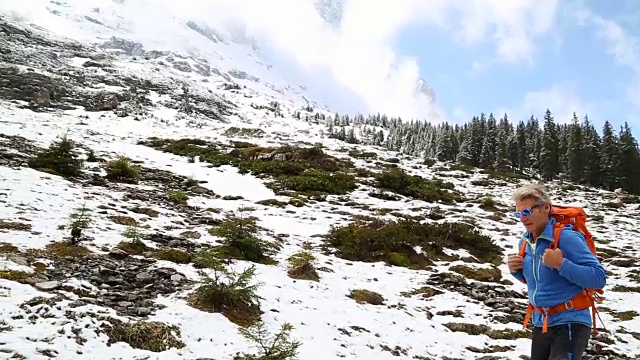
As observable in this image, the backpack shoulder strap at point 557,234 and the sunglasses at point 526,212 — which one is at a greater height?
the sunglasses at point 526,212

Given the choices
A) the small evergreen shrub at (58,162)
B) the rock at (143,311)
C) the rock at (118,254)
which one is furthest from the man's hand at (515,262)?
the small evergreen shrub at (58,162)

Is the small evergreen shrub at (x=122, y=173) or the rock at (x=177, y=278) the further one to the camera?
the small evergreen shrub at (x=122, y=173)

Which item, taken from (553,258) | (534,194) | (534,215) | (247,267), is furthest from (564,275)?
(247,267)

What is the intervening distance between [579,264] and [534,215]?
50 cm

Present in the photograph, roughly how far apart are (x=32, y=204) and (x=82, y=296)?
6632 mm

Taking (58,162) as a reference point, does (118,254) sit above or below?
below

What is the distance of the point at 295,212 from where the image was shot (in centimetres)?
2070

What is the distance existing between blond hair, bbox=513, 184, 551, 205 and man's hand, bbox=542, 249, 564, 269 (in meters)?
0.45

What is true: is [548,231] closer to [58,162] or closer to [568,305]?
[568,305]

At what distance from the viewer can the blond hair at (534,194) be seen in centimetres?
349

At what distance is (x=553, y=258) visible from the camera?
3.24m

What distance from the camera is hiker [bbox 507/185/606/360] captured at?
3.23 metres

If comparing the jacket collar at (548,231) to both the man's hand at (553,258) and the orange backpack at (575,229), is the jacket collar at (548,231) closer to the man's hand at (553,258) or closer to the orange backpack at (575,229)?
the orange backpack at (575,229)

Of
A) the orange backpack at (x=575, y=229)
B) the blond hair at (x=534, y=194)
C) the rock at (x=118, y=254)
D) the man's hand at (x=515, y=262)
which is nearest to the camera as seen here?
the orange backpack at (x=575, y=229)
